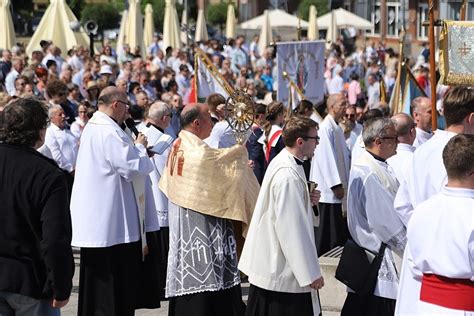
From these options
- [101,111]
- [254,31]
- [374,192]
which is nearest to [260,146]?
[101,111]

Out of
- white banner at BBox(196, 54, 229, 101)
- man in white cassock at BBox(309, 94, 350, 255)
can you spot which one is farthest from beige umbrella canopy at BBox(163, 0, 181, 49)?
man in white cassock at BBox(309, 94, 350, 255)

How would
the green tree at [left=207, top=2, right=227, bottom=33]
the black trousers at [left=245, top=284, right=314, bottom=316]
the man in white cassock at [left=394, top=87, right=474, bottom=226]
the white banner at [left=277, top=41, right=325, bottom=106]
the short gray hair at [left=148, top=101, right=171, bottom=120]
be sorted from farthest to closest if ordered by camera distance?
the green tree at [left=207, top=2, right=227, bottom=33]
the white banner at [left=277, top=41, right=325, bottom=106]
the short gray hair at [left=148, top=101, right=171, bottom=120]
the black trousers at [left=245, top=284, right=314, bottom=316]
the man in white cassock at [left=394, top=87, right=474, bottom=226]

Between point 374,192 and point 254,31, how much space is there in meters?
39.6

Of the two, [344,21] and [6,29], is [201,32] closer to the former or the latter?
[344,21]

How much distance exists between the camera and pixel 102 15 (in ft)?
164

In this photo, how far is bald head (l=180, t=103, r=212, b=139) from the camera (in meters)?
7.83

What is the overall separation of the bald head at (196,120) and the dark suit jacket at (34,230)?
2223 millimetres

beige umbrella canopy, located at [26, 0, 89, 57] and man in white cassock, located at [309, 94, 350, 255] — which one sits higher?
beige umbrella canopy, located at [26, 0, 89, 57]

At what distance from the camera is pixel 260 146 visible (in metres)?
11.4

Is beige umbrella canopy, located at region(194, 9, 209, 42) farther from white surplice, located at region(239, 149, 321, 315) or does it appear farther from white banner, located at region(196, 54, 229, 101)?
white surplice, located at region(239, 149, 321, 315)

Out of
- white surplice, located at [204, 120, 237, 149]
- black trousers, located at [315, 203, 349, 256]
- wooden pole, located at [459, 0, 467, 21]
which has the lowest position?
black trousers, located at [315, 203, 349, 256]

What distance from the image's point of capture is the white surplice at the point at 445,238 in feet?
15.9

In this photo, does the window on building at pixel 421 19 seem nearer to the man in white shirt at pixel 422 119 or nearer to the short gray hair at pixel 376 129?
the man in white shirt at pixel 422 119

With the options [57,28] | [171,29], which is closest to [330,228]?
[57,28]
